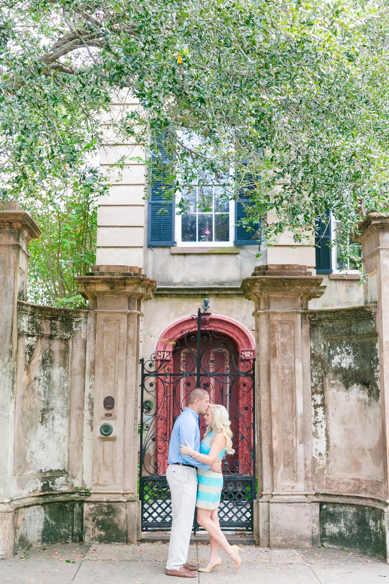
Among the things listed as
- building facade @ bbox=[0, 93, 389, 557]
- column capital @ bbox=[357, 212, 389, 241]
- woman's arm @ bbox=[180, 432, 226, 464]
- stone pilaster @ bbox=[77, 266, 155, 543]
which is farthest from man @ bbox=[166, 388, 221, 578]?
column capital @ bbox=[357, 212, 389, 241]

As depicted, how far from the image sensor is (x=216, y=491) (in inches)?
251

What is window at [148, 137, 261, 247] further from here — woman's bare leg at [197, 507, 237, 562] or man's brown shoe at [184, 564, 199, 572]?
man's brown shoe at [184, 564, 199, 572]

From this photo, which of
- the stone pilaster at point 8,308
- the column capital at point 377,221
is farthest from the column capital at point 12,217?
the column capital at point 377,221

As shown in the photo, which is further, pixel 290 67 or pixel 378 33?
pixel 378 33

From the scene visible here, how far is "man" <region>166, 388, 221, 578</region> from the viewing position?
6199 mm

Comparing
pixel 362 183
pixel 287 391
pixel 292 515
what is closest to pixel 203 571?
pixel 292 515

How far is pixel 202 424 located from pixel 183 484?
189 inches

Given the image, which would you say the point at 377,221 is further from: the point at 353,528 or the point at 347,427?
the point at 353,528

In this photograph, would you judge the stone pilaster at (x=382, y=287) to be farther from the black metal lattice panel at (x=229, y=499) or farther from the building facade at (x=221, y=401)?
the black metal lattice panel at (x=229, y=499)

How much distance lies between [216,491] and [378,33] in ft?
22.2

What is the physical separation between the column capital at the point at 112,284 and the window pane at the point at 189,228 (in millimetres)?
5000

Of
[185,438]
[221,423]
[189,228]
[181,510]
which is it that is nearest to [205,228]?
[189,228]

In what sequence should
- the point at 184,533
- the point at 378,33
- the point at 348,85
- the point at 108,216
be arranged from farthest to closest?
the point at 108,216 → the point at 378,33 → the point at 348,85 → the point at 184,533

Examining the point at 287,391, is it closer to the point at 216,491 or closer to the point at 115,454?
the point at 216,491
